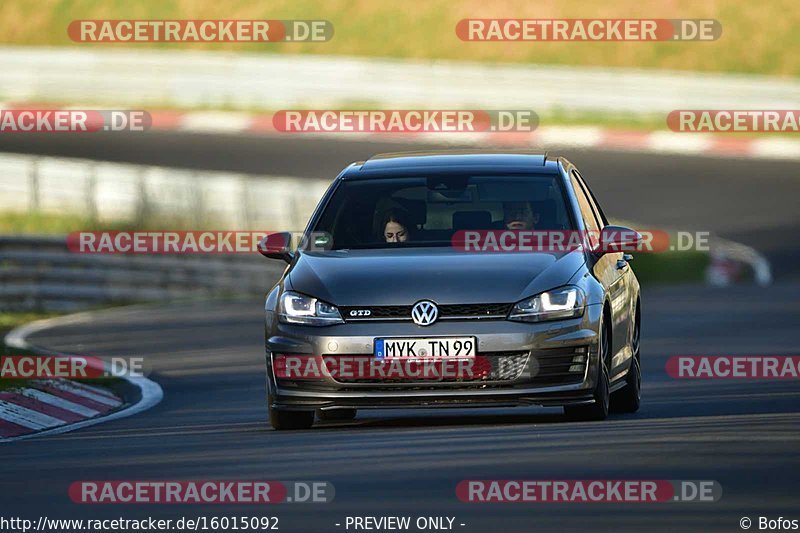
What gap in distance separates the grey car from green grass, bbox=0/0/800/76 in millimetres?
38632

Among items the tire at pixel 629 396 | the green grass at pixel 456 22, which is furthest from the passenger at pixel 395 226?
the green grass at pixel 456 22

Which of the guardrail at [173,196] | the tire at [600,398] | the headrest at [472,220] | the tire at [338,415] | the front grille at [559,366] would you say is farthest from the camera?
the guardrail at [173,196]

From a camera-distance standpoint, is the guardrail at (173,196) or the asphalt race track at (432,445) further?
the guardrail at (173,196)

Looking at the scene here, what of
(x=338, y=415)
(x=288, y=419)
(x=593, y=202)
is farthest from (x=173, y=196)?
(x=288, y=419)

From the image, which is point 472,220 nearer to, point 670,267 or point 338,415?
point 338,415

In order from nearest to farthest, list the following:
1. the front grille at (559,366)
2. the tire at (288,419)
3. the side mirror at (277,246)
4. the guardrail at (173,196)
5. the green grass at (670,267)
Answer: the front grille at (559,366) → the tire at (288,419) → the side mirror at (277,246) → the guardrail at (173,196) → the green grass at (670,267)

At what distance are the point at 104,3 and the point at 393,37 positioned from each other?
335 inches

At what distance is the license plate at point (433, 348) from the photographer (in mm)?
11070

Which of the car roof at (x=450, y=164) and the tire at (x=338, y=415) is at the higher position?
the car roof at (x=450, y=164)

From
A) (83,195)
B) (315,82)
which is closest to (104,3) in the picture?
(315,82)

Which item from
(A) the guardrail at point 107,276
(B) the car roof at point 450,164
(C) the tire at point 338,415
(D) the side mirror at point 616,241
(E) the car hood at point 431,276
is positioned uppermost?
(B) the car roof at point 450,164

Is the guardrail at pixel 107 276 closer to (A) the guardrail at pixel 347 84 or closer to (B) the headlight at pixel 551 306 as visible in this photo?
(B) the headlight at pixel 551 306

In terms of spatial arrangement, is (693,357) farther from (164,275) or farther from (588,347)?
(164,275)

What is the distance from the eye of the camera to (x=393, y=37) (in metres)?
53.5
